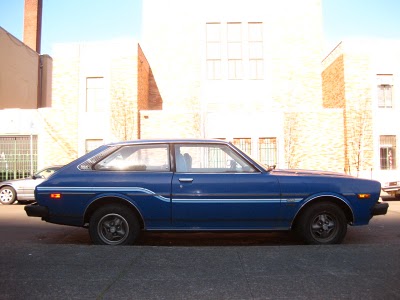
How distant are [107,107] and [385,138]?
15.2 meters

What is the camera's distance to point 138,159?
5.80 metres

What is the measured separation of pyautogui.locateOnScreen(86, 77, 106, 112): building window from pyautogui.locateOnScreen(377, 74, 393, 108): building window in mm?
15055

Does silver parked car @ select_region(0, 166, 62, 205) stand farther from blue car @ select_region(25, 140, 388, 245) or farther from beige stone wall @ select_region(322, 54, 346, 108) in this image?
beige stone wall @ select_region(322, 54, 346, 108)

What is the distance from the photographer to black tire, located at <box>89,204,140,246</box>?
5559 millimetres

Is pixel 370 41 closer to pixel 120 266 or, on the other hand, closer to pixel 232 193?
pixel 232 193

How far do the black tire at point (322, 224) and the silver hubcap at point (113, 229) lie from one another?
2.45 metres

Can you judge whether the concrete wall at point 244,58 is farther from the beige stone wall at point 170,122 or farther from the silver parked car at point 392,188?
the silver parked car at point 392,188

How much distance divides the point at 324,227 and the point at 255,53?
19116mm

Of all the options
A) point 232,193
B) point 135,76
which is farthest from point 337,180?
→ point 135,76

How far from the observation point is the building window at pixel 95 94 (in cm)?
2195

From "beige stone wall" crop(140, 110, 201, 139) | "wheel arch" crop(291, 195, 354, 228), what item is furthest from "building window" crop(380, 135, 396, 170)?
"wheel arch" crop(291, 195, 354, 228)

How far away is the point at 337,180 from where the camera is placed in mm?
5684

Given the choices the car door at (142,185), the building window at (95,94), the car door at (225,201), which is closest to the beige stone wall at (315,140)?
the building window at (95,94)

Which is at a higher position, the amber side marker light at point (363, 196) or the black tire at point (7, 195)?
the amber side marker light at point (363, 196)
